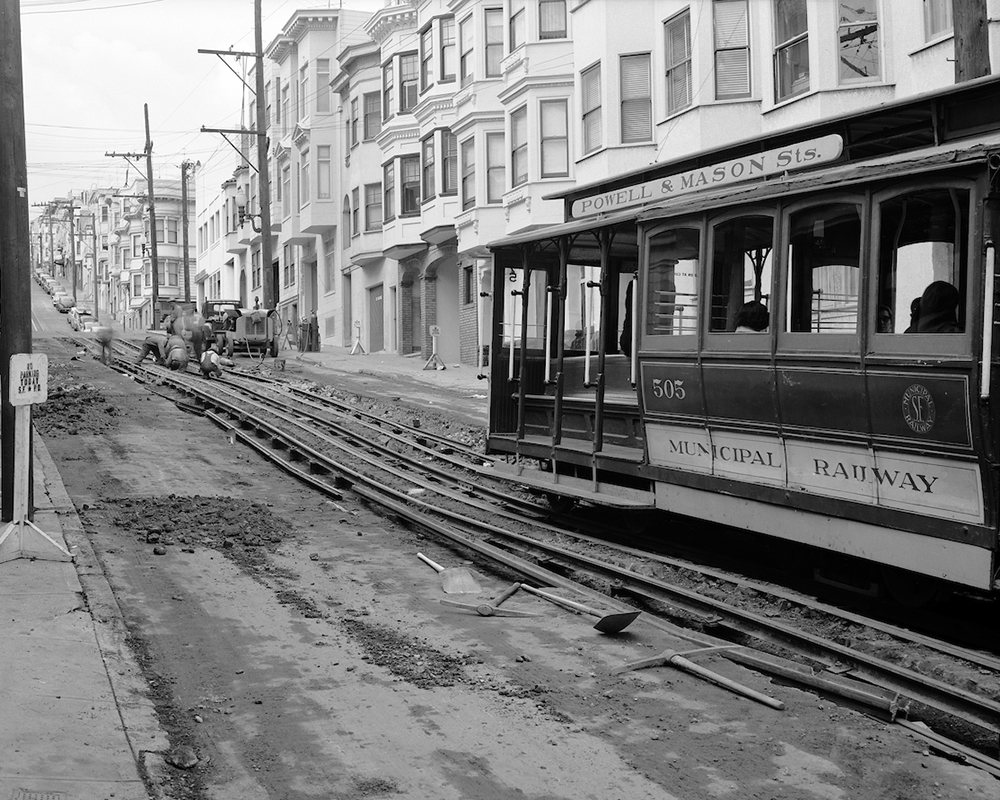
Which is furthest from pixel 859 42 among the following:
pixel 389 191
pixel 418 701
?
pixel 389 191

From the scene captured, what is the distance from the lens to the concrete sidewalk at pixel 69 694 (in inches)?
204

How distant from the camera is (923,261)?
24.9 ft

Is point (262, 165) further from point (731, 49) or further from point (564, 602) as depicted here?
point (564, 602)

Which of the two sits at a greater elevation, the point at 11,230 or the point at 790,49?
the point at 790,49

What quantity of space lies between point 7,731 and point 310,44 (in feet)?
156

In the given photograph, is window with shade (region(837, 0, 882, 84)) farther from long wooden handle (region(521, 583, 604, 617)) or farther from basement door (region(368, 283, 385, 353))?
basement door (region(368, 283, 385, 353))

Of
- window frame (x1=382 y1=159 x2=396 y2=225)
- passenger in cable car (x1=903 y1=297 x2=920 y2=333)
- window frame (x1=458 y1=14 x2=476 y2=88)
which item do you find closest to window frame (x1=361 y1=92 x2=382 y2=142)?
window frame (x1=382 y1=159 x2=396 y2=225)

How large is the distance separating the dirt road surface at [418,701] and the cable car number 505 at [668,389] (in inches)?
83.7

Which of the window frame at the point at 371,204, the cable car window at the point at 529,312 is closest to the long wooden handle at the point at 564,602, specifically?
the cable car window at the point at 529,312

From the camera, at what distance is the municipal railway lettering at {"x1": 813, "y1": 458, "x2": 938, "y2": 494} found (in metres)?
7.35

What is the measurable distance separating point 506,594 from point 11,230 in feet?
17.7

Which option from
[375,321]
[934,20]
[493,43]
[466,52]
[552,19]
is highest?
[466,52]

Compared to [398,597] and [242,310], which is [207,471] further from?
[242,310]

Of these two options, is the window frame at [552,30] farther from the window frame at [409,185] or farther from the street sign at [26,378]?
the street sign at [26,378]
